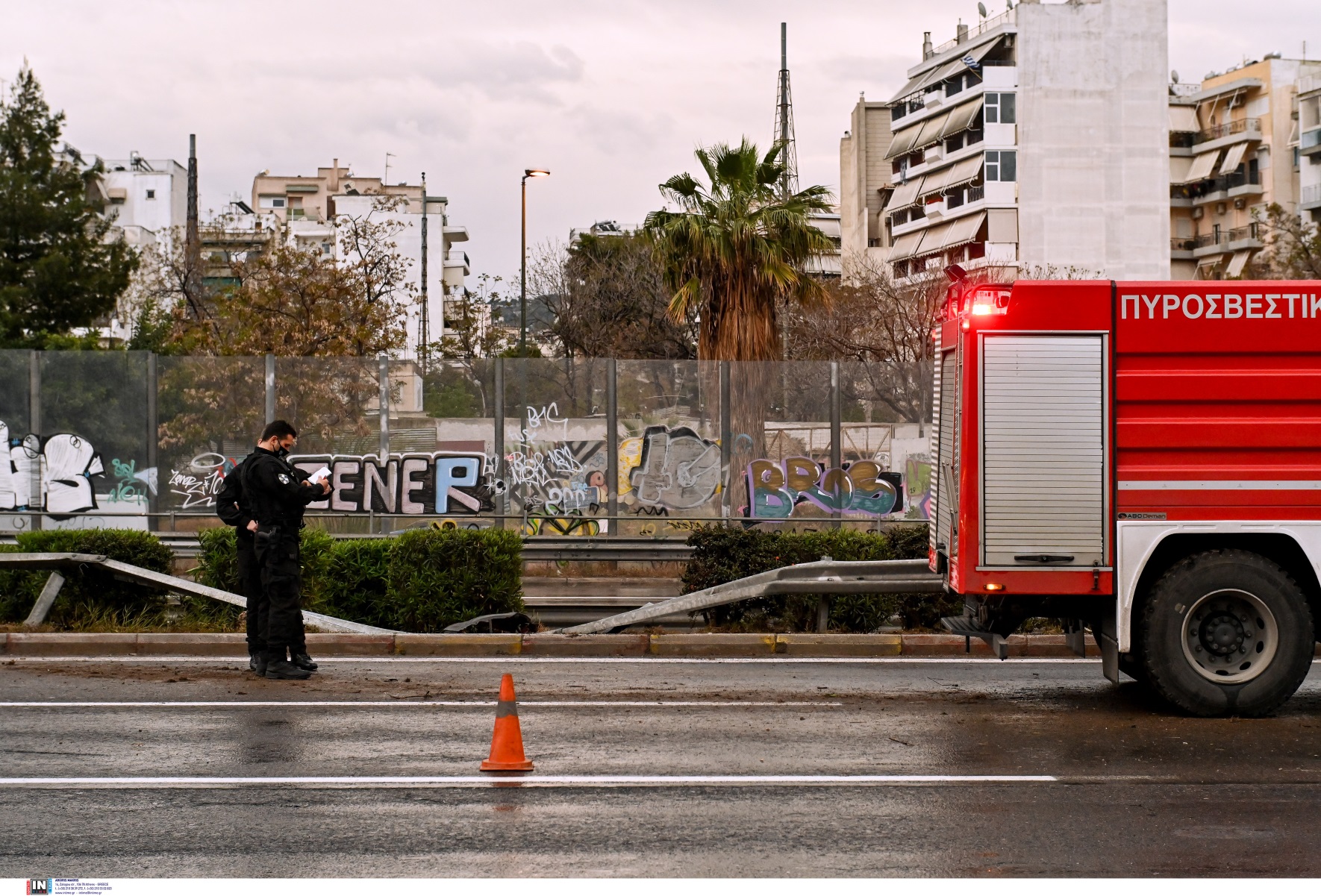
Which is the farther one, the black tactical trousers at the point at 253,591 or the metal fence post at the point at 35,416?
the metal fence post at the point at 35,416

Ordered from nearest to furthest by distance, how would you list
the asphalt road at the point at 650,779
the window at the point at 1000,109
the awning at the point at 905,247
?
the asphalt road at the point at 650,779 < the window at the point at 1000,109 < the awning at the point at 905,247

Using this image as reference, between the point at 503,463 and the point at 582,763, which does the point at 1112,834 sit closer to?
the point at 582,763

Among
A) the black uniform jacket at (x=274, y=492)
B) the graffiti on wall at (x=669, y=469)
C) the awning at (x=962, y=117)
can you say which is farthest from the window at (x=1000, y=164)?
the black uniform jacket at (x=274, y=492)

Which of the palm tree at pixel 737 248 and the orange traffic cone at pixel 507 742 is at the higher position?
the palm tree at pixel 737 248

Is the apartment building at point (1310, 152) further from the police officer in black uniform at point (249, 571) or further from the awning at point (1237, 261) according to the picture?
the police officer in black uniform at point (249, 571)

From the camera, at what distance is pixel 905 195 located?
88438mm

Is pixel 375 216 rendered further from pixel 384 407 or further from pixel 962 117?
pixel 384 407

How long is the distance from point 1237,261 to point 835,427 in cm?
7062

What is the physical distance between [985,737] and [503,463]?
12122 mm

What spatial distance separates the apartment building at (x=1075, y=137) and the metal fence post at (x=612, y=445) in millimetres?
59703

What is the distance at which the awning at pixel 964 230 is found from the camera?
3123 inches

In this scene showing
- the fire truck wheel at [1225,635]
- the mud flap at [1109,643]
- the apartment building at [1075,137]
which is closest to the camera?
the fire truck wheel at [1225,635]

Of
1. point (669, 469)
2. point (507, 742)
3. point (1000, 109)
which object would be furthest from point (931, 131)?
point (507, 742)

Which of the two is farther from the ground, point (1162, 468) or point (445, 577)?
point (1162, 468)
